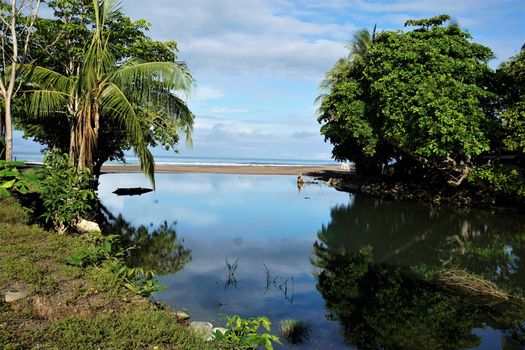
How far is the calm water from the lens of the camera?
788 centimetres

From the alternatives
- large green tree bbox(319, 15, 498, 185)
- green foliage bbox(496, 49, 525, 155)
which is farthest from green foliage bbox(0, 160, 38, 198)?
green foliage bbox(496, 49, 525, 155)

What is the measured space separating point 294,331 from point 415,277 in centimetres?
520

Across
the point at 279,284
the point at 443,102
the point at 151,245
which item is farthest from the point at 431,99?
the point at 151,245

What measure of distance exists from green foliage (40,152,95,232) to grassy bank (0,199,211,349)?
4.77ft

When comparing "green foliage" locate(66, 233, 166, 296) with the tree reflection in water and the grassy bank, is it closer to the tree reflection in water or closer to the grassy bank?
the grassy bank

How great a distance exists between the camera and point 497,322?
320 inches

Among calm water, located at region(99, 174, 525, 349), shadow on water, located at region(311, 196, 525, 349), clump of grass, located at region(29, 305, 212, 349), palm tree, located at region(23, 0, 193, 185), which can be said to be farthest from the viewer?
palm tree, located at region(23, 0, 193, 185)

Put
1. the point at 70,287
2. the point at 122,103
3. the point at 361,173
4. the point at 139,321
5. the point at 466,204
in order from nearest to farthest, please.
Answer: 1. the point at 139,321
2. the point at 70,287
3. the point at 122,103
4. the point at 466,204
5. the point at 361,173

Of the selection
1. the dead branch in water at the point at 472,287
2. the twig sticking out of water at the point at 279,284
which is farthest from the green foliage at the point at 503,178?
the twig sticking out of water at the point at 279,284

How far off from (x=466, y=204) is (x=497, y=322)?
2069cm

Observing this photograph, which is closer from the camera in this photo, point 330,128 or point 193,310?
point 193,310

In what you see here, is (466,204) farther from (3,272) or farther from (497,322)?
(3,272)

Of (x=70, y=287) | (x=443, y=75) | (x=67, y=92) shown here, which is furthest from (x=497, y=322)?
(x=443, y=75)

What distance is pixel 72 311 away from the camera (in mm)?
5660
